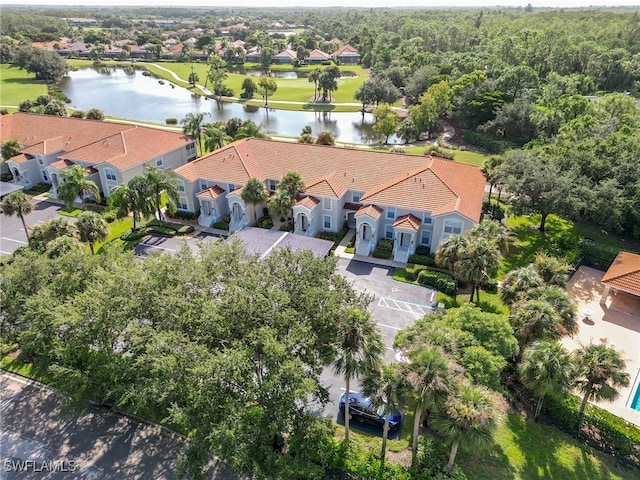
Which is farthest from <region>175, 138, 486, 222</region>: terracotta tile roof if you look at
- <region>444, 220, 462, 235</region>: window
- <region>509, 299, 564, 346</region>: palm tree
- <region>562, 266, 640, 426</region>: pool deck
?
<region>509, 299, 564, 346</region>: palm tree

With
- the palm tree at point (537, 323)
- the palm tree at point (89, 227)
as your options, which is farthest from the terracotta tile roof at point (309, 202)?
the palm tree at point (537, 323)

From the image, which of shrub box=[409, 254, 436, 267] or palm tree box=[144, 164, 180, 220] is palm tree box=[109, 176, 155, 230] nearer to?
palm tree box=[144, 164, 180, 220]

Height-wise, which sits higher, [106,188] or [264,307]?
[264,307]

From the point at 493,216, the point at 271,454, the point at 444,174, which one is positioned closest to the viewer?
the point at 271,454

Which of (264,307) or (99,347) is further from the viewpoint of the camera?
(99,347)

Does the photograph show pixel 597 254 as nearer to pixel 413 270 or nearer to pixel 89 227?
pixel 413 270

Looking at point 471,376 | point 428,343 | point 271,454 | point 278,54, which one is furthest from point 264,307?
point 278,54

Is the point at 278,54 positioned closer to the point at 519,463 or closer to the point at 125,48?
the point at 125,48

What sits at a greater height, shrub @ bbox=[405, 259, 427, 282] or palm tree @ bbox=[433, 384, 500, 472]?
palm tree @ bbox=[433, 384, 500, 472]
